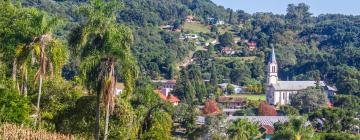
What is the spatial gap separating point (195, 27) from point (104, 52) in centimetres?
12975

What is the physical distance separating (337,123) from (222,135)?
1395cm

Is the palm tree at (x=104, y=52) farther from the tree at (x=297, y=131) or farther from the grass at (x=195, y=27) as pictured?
the grass at (x=195, y=27)

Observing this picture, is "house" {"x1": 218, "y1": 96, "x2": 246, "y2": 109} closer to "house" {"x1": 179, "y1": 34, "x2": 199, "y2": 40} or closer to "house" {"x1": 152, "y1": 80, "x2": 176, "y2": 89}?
"house" {"x1": 152, "y1": 80, "x2": 176, "y2": 89}

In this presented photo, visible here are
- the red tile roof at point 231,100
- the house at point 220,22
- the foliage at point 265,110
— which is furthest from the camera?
the house at point 220,22

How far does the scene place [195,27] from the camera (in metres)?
146

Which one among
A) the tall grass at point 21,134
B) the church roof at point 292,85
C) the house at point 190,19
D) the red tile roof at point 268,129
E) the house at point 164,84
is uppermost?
the tall grass at point 21,134

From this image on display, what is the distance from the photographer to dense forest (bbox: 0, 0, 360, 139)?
1681 centimetres

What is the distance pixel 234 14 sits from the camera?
566 ft

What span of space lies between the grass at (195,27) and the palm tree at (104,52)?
123 metres

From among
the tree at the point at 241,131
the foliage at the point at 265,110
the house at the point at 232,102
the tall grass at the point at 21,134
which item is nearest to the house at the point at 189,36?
the house at the point at 232,102

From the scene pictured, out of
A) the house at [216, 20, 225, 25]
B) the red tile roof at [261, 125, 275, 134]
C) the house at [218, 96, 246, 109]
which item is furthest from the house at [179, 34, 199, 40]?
the red tile roof at [261, 125, 275, 134]

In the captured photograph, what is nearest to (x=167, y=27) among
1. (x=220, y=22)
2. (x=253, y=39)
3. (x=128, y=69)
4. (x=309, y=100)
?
(x=253, y=39)

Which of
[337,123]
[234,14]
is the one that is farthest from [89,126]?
[234,14]

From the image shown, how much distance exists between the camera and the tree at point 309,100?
71.4m
